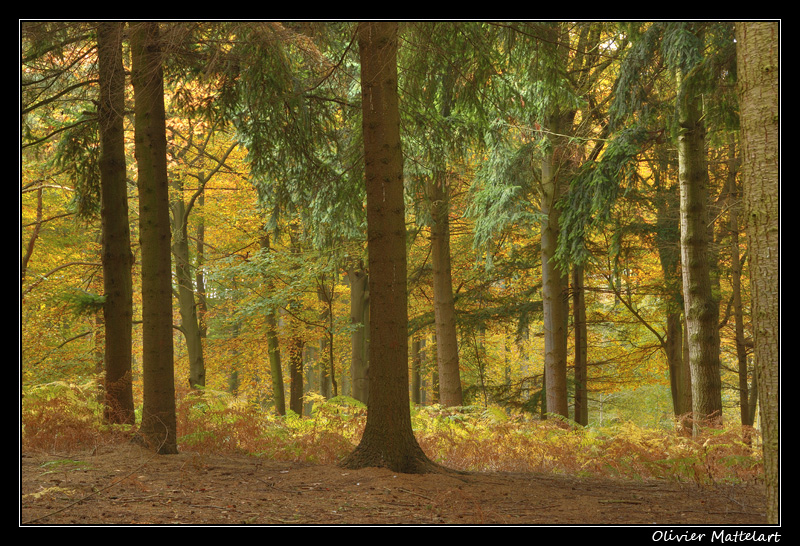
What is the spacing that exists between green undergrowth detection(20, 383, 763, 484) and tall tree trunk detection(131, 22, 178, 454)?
61cm

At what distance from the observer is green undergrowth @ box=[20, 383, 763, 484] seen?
591cm

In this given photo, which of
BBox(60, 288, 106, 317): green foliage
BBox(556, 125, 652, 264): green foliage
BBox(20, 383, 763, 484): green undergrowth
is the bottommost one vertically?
BBox(20, 383, 763, 484): green undergrowth

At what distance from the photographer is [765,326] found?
3.41m

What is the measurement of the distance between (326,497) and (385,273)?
219 cm

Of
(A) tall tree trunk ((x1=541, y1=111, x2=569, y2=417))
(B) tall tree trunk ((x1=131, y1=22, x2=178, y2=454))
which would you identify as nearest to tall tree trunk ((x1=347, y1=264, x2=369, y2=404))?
(A) tall tree trunk ((x1=541, y1=111, x2=569, y2=417))

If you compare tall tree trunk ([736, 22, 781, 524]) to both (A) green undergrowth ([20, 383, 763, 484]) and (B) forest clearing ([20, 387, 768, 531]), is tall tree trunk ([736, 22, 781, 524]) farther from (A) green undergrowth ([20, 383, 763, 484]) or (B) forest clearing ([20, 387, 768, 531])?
(A) green undergrowth ([20, 383, 763, 484])

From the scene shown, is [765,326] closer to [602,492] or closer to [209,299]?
[602,492]

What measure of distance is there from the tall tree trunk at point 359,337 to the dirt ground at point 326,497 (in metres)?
9.30

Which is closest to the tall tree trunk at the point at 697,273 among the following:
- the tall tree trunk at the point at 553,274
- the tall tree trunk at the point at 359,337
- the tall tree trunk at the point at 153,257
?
the tall tree trunk at the point at 553,274

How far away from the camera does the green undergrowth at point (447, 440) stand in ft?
19.4

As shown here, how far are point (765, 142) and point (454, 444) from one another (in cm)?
549

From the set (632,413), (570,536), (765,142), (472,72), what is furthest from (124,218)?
(632,413)

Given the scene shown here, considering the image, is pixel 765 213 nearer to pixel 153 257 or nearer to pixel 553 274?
pixel 153 257

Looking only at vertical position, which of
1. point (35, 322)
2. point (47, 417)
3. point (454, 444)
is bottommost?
point (454, 444)
